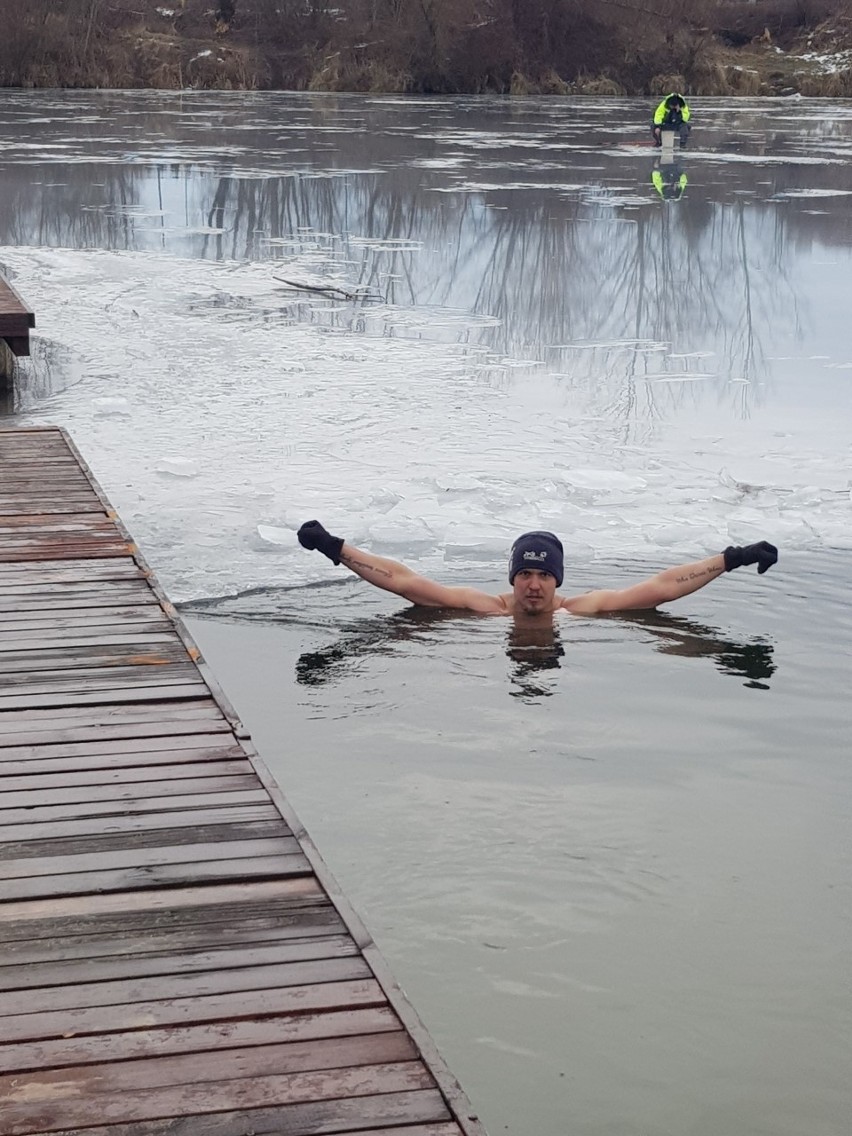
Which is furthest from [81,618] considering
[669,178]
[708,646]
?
[669,178]

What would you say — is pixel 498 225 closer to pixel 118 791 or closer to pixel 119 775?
pixel 119 775

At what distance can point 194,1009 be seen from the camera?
2.92 m

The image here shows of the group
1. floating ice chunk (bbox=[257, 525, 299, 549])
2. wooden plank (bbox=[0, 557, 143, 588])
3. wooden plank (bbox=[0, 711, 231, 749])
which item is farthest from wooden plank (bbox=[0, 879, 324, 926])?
floating ice chunk (bbox=[257, 525, 299, 549])

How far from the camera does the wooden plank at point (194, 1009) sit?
283 cm

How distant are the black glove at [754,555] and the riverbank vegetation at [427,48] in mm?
41202

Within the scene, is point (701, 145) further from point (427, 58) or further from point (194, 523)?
point (194, 523)

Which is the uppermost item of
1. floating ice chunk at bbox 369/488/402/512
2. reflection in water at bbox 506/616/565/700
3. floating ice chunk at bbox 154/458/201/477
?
floating ice chunk at bbox 154/458/201/477

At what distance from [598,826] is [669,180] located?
1953 cm

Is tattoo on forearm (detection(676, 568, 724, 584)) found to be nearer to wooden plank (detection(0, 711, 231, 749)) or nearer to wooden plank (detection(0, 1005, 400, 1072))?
wooden plank (detection(0, 711, 231, 749))

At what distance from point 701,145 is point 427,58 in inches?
774

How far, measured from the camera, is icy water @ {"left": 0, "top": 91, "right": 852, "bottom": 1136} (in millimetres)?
3633

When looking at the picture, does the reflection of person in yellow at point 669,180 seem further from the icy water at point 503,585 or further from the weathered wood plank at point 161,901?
the weathered wood plank at point 161,901

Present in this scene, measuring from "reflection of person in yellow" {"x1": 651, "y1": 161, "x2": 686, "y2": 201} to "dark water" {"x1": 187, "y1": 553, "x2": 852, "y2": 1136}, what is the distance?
14853 mm

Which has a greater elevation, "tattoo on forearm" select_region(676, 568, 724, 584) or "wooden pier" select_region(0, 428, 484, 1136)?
"wooden pier" select_region(0, 428, 484, 1136)
